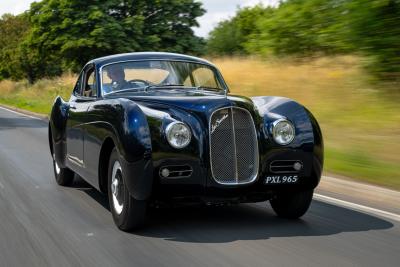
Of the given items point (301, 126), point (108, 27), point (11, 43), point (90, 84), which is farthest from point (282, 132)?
point (11, 43)

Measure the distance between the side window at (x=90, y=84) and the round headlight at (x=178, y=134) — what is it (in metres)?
1.97

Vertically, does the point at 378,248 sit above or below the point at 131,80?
below

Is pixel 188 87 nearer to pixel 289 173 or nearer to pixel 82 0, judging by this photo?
pixel 289 173

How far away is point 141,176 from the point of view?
5312 millimetres

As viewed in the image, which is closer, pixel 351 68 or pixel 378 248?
pixel 378 248

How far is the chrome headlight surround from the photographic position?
17.6 ft

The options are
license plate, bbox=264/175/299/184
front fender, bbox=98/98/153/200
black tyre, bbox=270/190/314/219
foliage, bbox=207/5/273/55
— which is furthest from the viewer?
foliage, bbox=207/5/273/55

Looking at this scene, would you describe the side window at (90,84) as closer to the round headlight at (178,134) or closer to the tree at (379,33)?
the round headlight at (178,134)

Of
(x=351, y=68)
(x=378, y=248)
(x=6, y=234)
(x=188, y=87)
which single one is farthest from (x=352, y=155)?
(x=351, y=68)

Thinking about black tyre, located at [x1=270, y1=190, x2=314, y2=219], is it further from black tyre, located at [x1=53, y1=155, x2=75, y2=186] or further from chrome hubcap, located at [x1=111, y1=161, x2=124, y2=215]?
black tyre, located at [x1=53, y1=155, x2=75, y2=186]

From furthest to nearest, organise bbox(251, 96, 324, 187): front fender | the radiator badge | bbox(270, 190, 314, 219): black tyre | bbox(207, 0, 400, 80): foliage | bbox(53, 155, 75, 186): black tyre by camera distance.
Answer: bbox(207, 0, 400, 80): foliage
bbox(53, 155, 75, 186): black tyre
bbox(270, 190, 314, 219): black tyre
bbox(251, 96, 324, 187): front fender
the radiator badge

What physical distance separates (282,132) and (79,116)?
2459 mm

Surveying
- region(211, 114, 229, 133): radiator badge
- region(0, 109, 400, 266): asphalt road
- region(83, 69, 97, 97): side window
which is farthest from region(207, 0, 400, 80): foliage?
region(211, 114, 229, 133): radiator badge

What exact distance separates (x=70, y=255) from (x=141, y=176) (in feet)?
2.76
